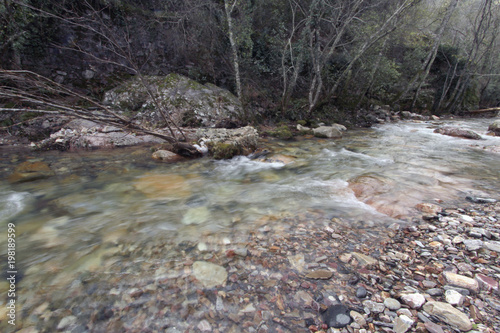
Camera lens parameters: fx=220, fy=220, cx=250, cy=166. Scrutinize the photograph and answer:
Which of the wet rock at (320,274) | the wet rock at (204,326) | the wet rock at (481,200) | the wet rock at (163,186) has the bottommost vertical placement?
the wet rock at (163,186)

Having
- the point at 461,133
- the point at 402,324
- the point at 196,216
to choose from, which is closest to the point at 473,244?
the point at 402,324

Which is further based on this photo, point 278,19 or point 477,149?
point 278,19

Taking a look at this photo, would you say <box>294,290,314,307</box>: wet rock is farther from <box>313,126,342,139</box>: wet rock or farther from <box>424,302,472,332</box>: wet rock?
<box>313,126,342,139</box>: wet rock

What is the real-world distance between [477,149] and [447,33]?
19.5m

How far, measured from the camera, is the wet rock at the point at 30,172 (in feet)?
14.3

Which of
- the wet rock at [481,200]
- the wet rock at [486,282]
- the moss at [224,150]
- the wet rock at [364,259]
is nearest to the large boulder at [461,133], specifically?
the wet rock at [481,200]

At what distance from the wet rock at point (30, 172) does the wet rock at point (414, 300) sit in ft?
20.0

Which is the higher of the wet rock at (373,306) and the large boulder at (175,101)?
the large boulder at (175,101)

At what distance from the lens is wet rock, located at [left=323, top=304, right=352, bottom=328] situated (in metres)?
1.52

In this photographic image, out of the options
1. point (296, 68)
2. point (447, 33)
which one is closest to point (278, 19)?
point (296, 68)

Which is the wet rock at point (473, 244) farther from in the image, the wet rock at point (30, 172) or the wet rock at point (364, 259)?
the wet rock at point (30, 172)

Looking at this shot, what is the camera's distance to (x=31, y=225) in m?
2.88

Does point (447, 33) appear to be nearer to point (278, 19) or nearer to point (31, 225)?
point (278, 19)

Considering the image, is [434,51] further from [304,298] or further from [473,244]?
[304,298]
